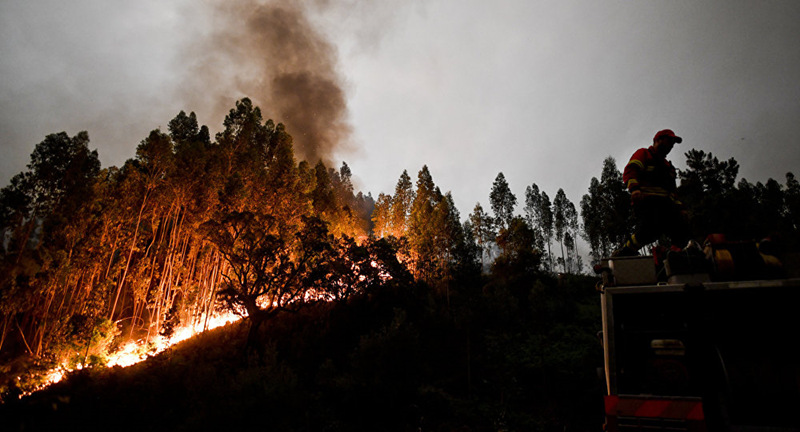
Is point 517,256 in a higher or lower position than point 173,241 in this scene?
higher

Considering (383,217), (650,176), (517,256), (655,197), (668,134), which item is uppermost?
(383,217)

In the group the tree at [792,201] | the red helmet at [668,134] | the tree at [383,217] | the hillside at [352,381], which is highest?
the tree at [792,201]

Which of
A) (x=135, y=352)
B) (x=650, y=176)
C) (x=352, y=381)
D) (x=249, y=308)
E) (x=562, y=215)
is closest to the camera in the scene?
(x=650, y=176)

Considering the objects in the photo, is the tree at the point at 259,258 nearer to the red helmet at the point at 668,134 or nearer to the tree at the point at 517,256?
the red helmet at the point at 668,134

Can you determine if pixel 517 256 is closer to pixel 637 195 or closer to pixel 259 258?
pixel 259 258

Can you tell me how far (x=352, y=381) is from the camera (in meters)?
11.2

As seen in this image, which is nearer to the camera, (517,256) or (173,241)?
(173,241)

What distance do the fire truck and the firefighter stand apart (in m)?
1.20

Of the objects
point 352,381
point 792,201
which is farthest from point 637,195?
point 792,201

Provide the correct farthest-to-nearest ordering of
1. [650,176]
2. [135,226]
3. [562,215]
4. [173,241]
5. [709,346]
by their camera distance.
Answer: [562,215] < [173,241] < [135,226] < [650,176] < [709,346]

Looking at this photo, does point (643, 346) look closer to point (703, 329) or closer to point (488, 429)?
point (703, 329)

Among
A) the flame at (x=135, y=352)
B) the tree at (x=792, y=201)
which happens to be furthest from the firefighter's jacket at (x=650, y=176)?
the tree at (x=792, y=201)

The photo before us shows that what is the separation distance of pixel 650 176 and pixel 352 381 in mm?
10271

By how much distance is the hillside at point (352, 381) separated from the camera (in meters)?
9.96
